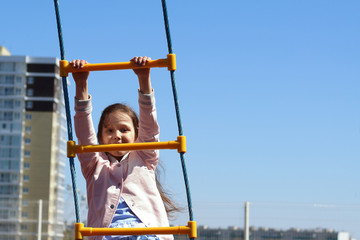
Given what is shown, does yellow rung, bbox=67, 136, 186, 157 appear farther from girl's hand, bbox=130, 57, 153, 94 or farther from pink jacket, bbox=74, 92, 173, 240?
girl's hand, bbox=130, 57, 153, 94

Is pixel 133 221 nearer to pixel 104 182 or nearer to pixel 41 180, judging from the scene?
pixel 104 182

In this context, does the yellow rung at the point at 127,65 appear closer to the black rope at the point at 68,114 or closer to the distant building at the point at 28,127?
the black rope at the point at 68,114

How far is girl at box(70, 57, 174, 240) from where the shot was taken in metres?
2.34

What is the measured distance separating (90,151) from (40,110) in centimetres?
5828

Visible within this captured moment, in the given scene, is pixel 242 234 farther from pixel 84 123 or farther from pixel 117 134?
pixel 84 123

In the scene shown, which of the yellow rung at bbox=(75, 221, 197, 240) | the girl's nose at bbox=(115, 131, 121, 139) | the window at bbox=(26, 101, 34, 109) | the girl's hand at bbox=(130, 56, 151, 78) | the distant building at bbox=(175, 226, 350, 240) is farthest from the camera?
the window at bbox=(26, 101, 34, 109)

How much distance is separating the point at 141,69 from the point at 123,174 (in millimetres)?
410

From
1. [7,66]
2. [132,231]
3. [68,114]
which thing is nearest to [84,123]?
[68,114]

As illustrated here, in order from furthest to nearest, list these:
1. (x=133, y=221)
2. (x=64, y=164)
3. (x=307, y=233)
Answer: (x=64, y=164) → (x=307, y=233) → (x=133, y=221)

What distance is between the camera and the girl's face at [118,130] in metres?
2.49

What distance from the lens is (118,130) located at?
2.51m

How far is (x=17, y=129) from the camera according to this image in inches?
2308

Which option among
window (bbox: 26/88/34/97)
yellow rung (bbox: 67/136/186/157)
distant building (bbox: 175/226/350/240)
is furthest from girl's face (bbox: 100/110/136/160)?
window (bbox: 26/88/34/97)

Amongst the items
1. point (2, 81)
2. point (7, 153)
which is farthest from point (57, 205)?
point (2, 81)
